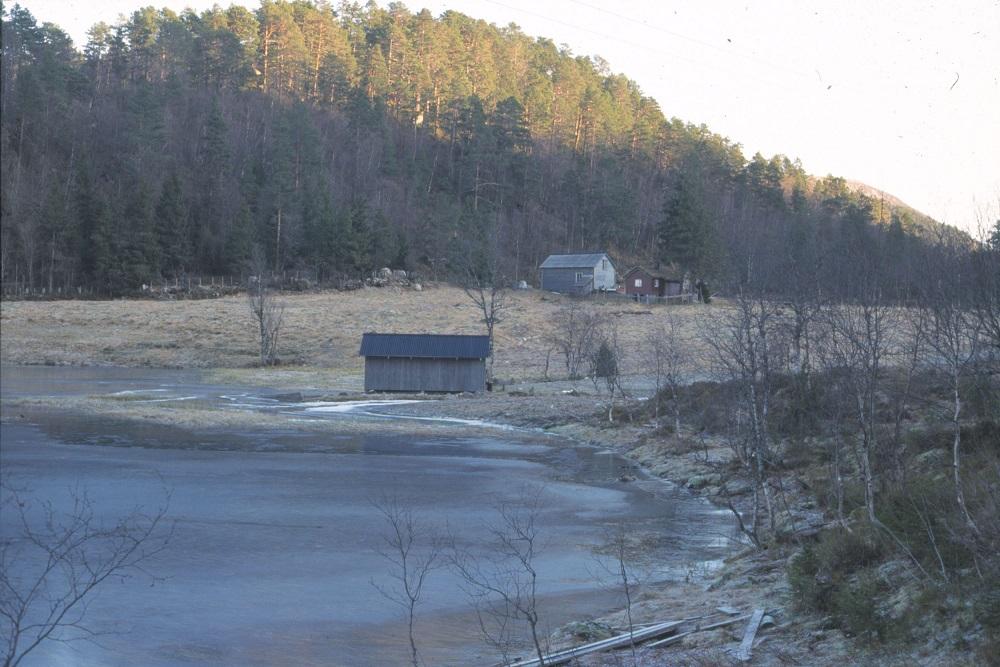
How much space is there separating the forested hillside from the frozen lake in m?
35.5

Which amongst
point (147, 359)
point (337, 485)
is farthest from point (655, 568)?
point (147, 359)

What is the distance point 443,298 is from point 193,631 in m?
68.7

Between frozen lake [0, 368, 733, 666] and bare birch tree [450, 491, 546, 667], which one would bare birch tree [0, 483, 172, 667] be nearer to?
frozen lake [0, 368, 733, 666]

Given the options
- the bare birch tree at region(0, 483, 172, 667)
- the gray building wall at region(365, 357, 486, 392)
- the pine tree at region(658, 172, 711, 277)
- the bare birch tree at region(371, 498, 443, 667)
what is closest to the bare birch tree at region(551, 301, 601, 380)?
→ the gray building wall at region(365, 357, 486, 392)

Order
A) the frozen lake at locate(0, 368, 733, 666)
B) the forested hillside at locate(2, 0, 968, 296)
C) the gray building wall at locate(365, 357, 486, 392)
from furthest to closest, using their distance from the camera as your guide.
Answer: the forested hillside at locate(2, 0, 968, 296)
the gray building wall at locate(365, 357, 486, 392)
the frozen lake at locate(0, 368, 733, 666)

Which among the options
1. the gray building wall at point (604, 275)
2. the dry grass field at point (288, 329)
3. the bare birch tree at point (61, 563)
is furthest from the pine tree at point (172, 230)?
the bare birch tree at point (61, 563)

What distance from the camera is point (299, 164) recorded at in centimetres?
10000

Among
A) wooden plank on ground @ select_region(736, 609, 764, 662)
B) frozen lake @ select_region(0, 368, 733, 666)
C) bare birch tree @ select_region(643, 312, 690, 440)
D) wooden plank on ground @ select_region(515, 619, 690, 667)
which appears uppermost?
bare birch tree @ select_region(643, 312, 690, 440)

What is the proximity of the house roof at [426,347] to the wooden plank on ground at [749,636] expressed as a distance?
36.7 meters

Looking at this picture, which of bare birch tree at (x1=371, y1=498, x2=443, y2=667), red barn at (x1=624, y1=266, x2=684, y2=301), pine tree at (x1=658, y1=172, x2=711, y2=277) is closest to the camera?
bare birch tree at (x1=371, y1=498, x2=443, y2=667)

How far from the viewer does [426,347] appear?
158ft

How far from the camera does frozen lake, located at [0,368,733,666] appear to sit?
11.9m

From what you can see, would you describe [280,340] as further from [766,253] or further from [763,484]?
[763,484]

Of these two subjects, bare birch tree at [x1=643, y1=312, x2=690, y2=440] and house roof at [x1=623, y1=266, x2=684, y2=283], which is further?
house roof at [x1=623, y1=266, x2=684, y2=283]
